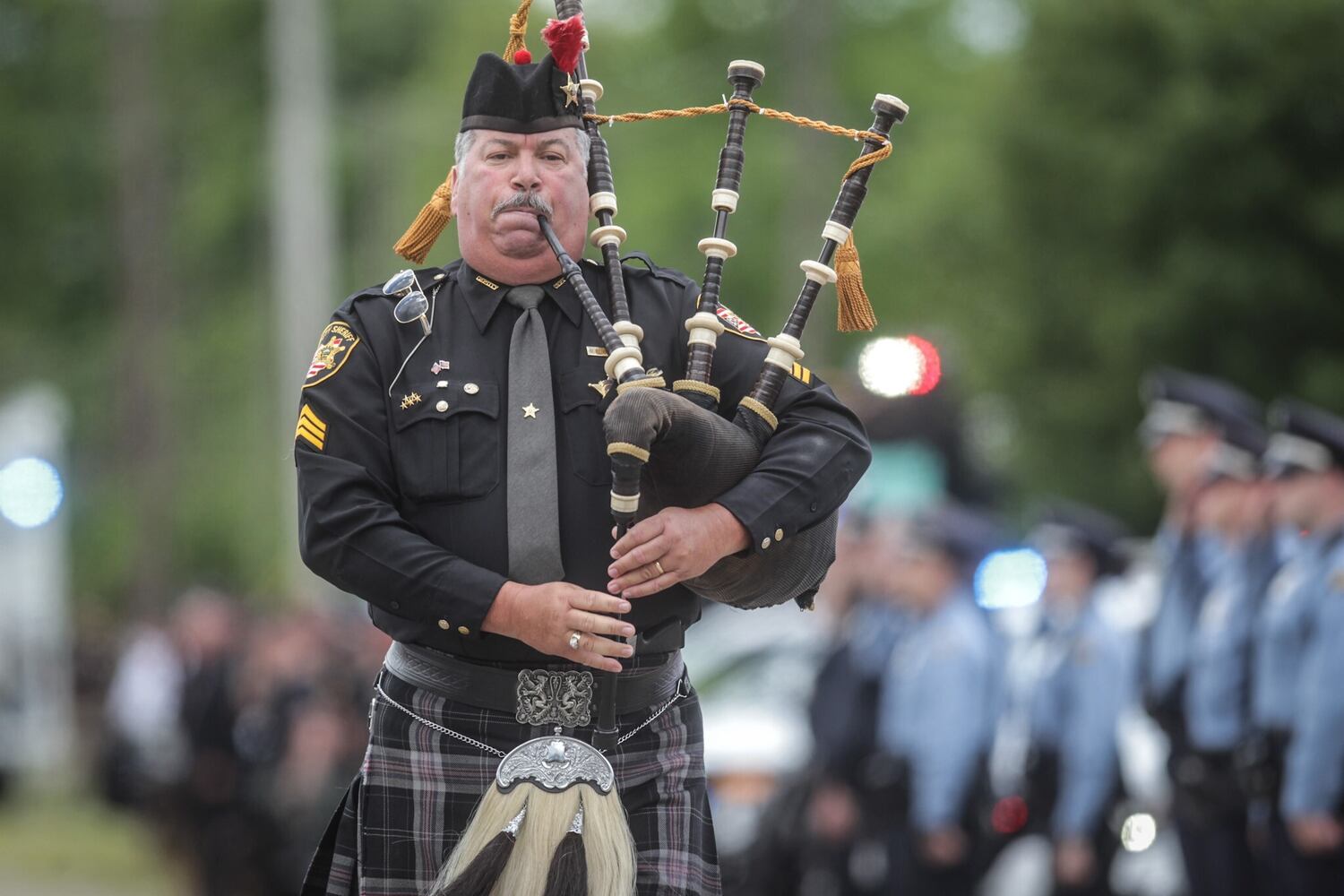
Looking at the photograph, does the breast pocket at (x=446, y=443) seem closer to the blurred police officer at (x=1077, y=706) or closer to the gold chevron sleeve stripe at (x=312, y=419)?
the gold chevron sleeve stripe at (x=312, y=419)

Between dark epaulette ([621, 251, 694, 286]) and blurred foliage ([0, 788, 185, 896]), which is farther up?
dark epaulette ([621, 251, 694, 286])

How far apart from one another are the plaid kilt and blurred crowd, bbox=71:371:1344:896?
3349 mm

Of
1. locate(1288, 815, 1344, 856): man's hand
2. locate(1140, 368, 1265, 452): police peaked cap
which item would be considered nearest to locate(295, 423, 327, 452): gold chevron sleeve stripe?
locate(1288, 815, 1344, 856): man's hand

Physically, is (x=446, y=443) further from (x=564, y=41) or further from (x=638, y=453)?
(x=564, y=41)

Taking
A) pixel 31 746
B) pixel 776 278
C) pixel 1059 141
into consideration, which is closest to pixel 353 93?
pixel 776 278

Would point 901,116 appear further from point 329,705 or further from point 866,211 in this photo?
point 866,211

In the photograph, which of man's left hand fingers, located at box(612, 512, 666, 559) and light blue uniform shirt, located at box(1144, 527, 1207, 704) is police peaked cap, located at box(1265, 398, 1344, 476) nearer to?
light blue uniform shirt, located at box(1144, 527, 1207, 704)

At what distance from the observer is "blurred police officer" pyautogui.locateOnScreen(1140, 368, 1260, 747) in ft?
26.1

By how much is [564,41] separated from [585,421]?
0.71 metres

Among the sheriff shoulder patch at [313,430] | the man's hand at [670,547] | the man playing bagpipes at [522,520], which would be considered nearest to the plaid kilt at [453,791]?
the man playing bagpipes at [522,520]

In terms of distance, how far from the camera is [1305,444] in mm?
7207

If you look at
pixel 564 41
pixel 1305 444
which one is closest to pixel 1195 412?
pixel 1305 444

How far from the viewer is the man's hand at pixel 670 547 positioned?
3.65 meters

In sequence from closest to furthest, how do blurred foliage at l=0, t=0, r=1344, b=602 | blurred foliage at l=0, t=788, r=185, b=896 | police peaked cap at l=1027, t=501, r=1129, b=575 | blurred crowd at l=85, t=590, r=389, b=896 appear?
police peaked cap at l=1027, t=501, r=1129, b=575 → blurred foliage at l=0, t=0, r=1344, b=602 → blurred crowd at l=85, t=590, r=389, b=896 → blurred foliage at l=0, t=788, r=185, b=896
